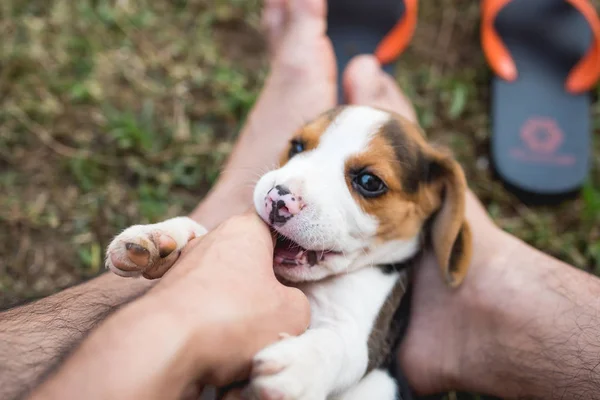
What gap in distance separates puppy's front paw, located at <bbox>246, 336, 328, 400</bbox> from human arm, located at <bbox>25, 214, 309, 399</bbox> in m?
0.07

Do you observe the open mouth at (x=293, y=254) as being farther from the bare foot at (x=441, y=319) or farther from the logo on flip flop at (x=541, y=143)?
the logo on flip flop at (x=541, y=143)

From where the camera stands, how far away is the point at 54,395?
165cm

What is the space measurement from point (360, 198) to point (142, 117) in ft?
7.01

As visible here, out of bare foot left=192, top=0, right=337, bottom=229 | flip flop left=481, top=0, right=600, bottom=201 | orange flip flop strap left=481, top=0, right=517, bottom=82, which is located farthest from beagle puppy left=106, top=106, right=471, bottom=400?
orange flip flop strap left=481, top=0, right=517, bottom=82

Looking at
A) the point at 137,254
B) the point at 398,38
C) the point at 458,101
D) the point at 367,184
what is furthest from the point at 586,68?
the point at 137,254

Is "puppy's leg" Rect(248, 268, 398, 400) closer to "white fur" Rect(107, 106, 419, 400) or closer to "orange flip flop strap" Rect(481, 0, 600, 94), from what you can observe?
"white fur" Rect(107, 106, 419, 400)

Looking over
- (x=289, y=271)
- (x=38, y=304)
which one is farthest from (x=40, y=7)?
(x=289, y=271)

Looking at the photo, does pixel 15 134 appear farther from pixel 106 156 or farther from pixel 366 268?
pixel 366 268

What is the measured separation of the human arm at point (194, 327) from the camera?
65.9 inches

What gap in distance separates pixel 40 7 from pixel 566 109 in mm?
3960

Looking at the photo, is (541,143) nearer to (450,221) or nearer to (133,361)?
(450,221)

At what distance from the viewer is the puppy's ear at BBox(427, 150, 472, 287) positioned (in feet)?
8.69

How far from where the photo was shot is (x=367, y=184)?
2.54 meters

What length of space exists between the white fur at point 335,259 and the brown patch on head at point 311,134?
34mm
